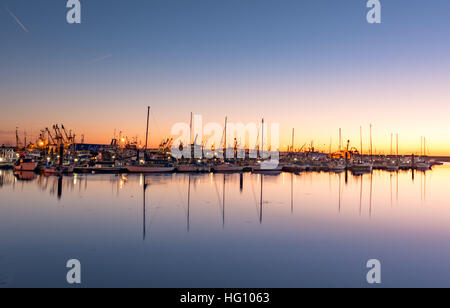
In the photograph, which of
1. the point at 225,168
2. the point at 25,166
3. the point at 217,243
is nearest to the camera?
the point at 217,243

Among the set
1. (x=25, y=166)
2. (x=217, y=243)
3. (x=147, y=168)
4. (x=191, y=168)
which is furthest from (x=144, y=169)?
(x=217, y=243)

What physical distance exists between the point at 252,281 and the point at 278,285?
0.87m

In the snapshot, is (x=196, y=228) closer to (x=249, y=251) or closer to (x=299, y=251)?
(x=249, y=251)

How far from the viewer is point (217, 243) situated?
15164mm

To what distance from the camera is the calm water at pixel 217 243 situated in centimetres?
1072

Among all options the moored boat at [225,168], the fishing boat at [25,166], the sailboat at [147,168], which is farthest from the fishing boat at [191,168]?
the fishing boat at [25,166]

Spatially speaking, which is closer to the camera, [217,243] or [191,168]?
[217,243]

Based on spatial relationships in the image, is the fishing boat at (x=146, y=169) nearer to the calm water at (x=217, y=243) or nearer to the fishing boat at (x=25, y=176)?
the fishing boat at (x=25, y=176)

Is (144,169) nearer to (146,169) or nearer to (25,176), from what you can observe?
(146,169)

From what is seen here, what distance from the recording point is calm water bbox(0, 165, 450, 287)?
1072 centimetres

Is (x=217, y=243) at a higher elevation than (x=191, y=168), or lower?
lower

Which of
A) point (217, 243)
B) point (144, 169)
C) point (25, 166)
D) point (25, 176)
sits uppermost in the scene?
point (25, 166)
